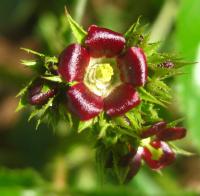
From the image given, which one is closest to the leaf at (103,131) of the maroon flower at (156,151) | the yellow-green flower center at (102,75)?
the maroon flower at (156,151)

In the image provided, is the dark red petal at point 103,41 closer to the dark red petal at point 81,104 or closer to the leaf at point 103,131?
the dark red petal at point 81,104

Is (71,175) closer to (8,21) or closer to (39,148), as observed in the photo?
(39,148)

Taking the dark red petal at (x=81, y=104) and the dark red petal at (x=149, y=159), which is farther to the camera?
the dark red petal at (x=149, y=159)

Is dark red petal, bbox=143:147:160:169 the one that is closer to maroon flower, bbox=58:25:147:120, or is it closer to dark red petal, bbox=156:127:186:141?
dark red petal, bbox=156:127:186:141

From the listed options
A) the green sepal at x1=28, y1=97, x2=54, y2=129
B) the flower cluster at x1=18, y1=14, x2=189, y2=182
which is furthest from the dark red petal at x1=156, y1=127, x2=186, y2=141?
the green sepal at x1=28, y1=97, x2=54, y2=129

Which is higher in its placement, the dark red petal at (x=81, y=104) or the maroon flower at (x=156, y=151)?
the dark red petal at (x=81, y=104)

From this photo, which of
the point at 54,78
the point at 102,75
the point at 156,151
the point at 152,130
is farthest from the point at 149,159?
the point at 54,78

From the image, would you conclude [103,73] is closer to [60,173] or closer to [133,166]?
[133,166]

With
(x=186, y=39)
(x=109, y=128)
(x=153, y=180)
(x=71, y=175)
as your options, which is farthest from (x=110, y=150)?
(x=71, y=175)
